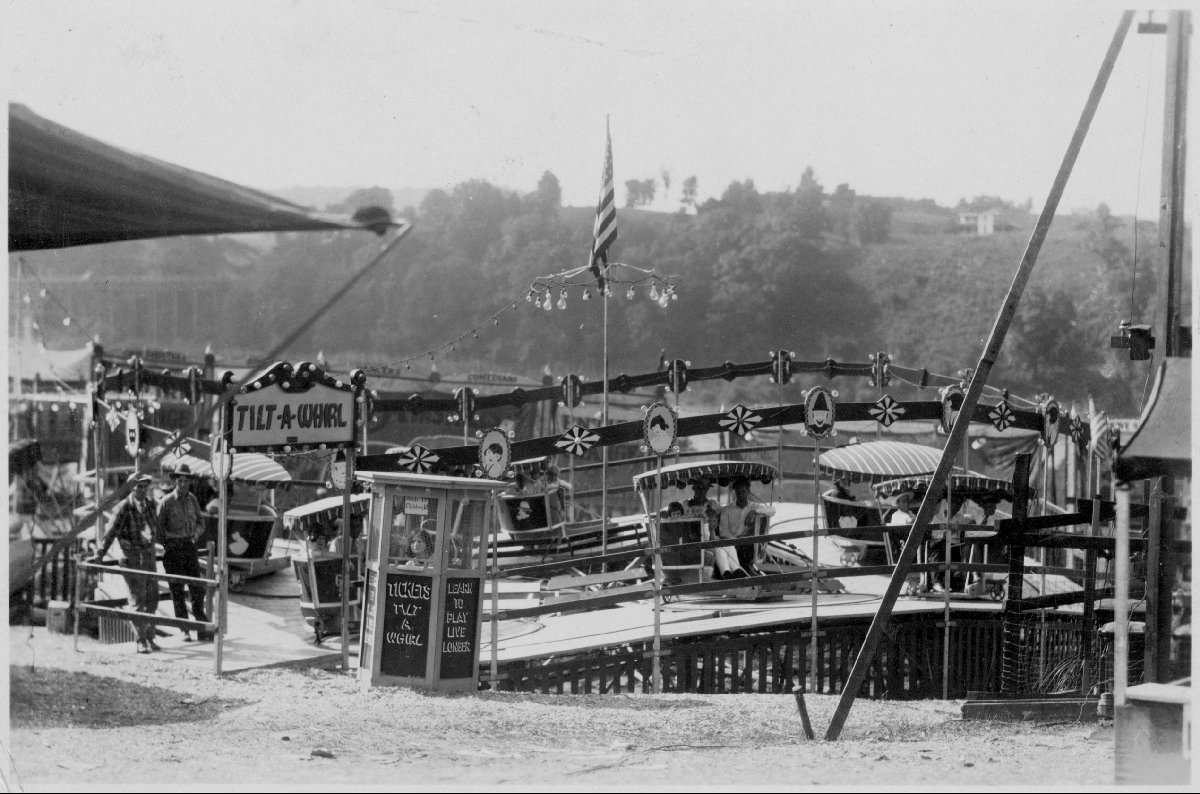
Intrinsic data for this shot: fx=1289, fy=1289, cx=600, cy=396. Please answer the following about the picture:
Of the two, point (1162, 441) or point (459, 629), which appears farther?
point (459, 629)

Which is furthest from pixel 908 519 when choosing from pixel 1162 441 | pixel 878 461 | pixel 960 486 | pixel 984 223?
pixel 984 223

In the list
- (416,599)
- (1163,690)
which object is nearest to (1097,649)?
(1163,690)

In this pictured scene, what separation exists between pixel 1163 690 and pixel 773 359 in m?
14.8

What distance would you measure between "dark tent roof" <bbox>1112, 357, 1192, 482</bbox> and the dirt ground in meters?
2.08

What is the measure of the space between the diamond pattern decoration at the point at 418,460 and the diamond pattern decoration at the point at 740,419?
11.7 feet

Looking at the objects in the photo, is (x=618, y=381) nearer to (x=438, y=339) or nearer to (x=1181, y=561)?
(x=1181, y=561)

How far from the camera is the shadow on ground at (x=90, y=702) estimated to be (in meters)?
9.61

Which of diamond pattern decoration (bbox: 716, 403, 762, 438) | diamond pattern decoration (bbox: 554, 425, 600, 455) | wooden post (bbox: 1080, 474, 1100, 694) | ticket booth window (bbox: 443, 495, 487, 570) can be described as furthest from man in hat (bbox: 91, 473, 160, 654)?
wooden post (bbox: 1080, 474, 1100, 694)

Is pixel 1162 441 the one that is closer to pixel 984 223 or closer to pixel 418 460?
pixel 418 460

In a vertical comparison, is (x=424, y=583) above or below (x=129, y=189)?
below

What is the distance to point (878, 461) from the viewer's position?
19.9 metres

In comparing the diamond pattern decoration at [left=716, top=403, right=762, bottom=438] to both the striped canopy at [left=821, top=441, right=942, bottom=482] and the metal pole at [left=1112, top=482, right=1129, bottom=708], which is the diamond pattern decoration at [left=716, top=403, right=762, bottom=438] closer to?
the striped canopy at [left=821, top=441, right=942, bottom=482]

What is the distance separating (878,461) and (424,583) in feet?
33.8

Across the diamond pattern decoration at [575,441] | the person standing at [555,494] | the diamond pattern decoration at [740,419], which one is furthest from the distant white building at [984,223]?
the diamond pattern decoration at [575,441]
